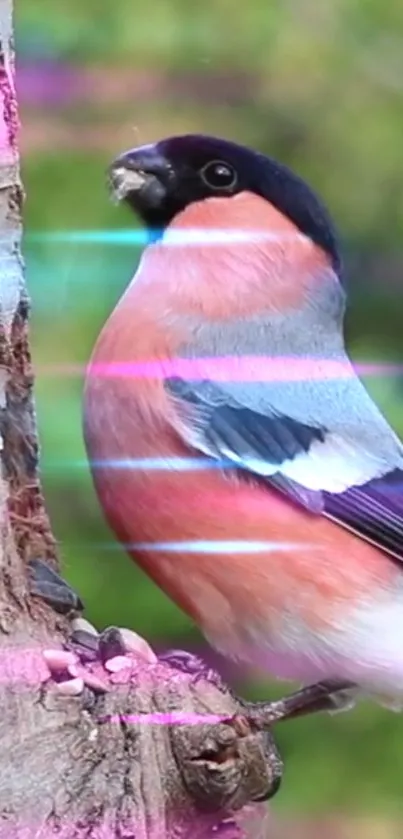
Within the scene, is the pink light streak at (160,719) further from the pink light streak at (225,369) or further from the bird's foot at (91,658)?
the pink light streak at (225,369)

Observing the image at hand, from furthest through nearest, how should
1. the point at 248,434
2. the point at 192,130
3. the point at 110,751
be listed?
the point at 192,130 → the point at 248,434 → the point at 110,751

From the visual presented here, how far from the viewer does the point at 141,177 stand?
0.69 meters

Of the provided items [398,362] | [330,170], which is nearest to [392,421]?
[398,362]

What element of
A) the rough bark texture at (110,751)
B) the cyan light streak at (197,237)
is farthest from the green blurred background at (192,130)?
the rough bark texture at (110,751)

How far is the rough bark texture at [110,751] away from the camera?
54 centimetres

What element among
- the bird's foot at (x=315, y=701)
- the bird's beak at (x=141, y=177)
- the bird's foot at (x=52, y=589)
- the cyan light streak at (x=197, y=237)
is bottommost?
the bird's foot at (x=315, y=701)

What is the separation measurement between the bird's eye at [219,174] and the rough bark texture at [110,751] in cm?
13

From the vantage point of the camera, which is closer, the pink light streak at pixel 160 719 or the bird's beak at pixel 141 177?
the pink light streak at pixel 160 719

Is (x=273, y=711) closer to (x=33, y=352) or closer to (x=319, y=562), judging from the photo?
(x=319, y=562)

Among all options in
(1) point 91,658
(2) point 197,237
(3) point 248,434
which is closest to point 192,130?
(2) point 197,237

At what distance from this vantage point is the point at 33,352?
2.45ft

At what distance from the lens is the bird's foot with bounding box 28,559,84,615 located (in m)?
0.62

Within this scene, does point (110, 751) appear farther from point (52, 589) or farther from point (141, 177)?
point (141, 177)

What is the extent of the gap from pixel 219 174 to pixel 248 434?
5.0 inches
